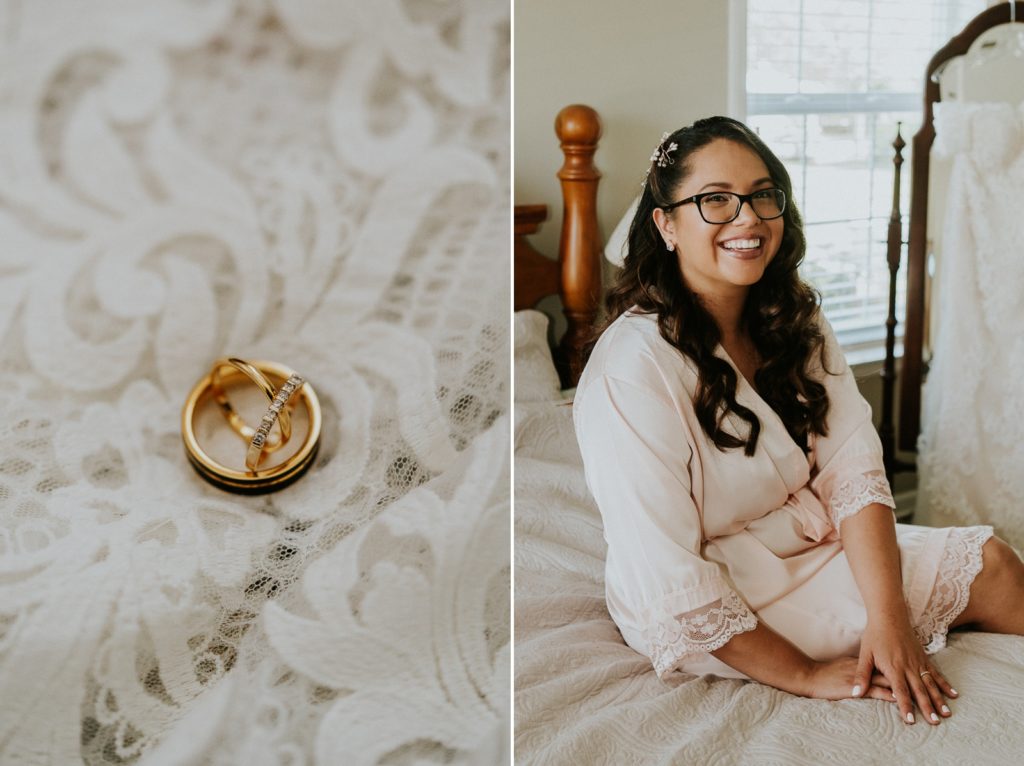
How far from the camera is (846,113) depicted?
1.17ft

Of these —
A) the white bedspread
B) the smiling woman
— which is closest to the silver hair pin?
the smiling woman

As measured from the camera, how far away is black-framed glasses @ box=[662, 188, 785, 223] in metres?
0.28

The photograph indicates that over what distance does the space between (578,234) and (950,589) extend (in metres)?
0.19

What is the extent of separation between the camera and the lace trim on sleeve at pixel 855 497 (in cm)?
32

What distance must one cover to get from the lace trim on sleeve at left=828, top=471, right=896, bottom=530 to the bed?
0.05m

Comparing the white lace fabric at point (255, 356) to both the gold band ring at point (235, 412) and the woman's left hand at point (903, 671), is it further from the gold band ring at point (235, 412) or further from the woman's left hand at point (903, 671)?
the woman's left hand at point (903, 671)

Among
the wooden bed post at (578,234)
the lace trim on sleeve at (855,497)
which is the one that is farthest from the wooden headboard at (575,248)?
the lace trim on sleeve at (855,497)

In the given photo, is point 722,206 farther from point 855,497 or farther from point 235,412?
point 235,412

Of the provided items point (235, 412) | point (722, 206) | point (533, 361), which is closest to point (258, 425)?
point (235, 412)

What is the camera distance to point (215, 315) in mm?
442

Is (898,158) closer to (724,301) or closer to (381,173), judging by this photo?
(724,301)

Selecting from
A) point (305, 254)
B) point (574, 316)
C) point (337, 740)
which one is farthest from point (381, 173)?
point (337, 740)

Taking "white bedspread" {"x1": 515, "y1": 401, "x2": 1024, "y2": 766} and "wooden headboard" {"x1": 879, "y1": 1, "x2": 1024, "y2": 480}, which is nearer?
"white bedspread" {"x1": 515, "y1": 401, "x2": 1024, "y2": 766}

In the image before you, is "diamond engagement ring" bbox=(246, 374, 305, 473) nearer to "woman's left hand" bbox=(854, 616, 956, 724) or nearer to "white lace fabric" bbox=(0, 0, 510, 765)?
"white lace fabric" bbox=(0, 0, 510, 765)
